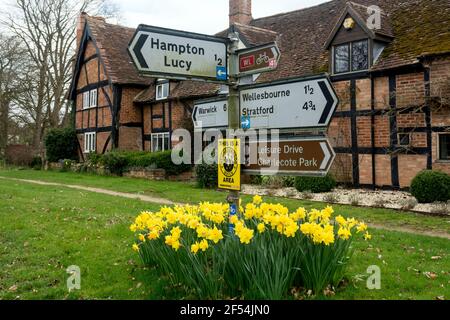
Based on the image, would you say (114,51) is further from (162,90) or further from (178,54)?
(178,54)

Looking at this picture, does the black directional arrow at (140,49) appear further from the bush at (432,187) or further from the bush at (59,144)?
the bush at (59,144)

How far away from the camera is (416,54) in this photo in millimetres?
13164

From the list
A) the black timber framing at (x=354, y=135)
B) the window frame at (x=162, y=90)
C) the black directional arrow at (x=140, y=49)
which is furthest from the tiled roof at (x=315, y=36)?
the black directional arrow at (x=140, y=49)

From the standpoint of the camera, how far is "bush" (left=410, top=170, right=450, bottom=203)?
1098 centimetres

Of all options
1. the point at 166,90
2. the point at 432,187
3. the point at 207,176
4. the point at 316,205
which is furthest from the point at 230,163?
the point at 166,90

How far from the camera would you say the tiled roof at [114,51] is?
24547 mm

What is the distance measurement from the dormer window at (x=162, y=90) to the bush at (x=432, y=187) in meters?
14.6

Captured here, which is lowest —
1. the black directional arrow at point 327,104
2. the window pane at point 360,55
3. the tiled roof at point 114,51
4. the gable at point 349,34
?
the black directional arrow at point 327,104

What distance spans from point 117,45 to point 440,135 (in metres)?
19.9

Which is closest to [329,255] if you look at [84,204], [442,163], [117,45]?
[84,204]

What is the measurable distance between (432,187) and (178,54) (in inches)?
359

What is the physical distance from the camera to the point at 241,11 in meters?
24.2

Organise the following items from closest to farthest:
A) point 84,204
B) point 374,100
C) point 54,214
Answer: point 54,214, point 84,204, point 374,100
